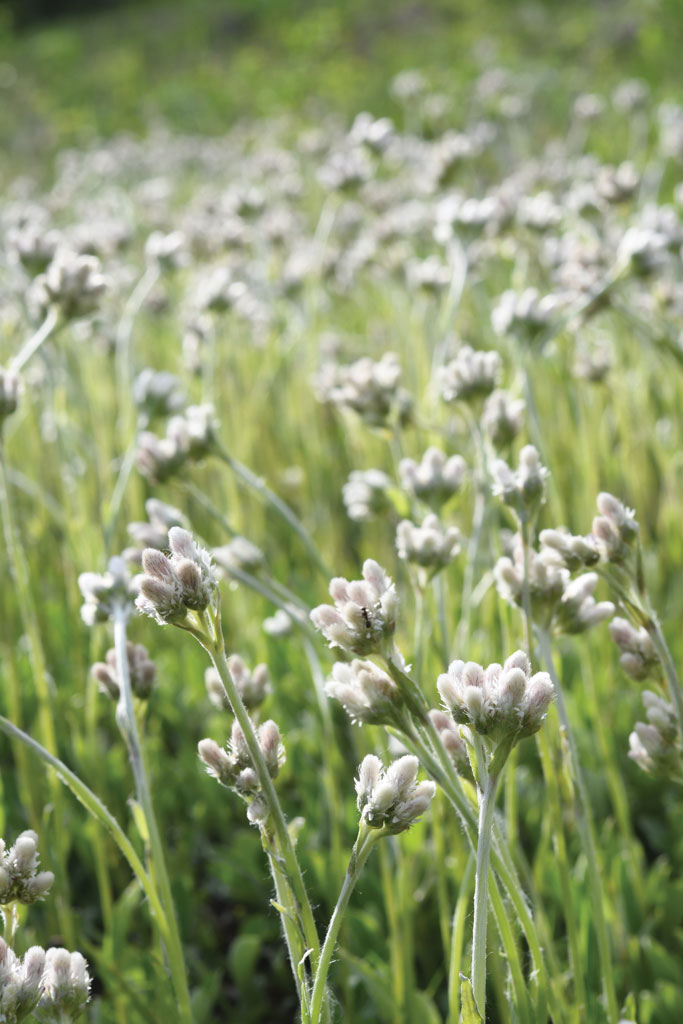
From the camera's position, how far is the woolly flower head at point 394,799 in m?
0.74

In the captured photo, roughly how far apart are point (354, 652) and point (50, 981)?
0.32 meters

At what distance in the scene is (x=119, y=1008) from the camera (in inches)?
48.4

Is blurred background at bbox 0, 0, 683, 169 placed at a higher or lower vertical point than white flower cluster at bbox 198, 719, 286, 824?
higher

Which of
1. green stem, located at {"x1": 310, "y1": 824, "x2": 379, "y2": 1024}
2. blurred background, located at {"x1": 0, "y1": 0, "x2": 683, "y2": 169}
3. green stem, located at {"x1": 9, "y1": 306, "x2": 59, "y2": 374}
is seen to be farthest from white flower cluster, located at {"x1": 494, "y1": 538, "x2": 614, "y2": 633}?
blurred background, located at {"x1": 0, "y1": 0, "x2": 683, "y2": 169}

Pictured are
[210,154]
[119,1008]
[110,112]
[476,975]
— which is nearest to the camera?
[476,975]

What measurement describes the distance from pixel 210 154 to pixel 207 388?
5.72m

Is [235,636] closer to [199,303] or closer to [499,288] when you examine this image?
[199,303]

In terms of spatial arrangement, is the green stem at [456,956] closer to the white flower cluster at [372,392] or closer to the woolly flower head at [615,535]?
the woolly flower head at [615,535]

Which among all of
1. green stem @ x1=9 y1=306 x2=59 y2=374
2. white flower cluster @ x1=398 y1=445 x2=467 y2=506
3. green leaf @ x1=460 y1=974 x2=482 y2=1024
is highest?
green stem @ x1=9 y1=306 x2=59 y2=374

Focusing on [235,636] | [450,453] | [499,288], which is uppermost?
[499,288]

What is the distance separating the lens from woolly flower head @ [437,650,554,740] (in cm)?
73

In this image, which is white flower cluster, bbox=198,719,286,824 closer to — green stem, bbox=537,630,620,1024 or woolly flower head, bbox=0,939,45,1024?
woolly flower head, bbox=0,939,45,1024

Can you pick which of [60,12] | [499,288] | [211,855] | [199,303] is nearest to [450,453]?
[199,303]

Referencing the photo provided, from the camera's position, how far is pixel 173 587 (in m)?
0.75
